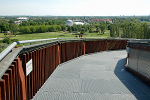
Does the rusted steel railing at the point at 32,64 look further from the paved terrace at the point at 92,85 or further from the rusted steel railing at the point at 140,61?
the rusted steel railing at the point at 140,61

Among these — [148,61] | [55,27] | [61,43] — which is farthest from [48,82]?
[55,27]

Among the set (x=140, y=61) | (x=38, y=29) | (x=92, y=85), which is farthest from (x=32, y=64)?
(x=38, y=29)

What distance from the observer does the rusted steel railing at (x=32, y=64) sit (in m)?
3.59

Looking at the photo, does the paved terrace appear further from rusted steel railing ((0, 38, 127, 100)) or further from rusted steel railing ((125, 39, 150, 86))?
rusted steel railing ((0, 38, 127, 100))

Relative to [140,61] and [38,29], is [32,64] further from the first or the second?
[38,29]

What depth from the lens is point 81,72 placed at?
837 centimetres

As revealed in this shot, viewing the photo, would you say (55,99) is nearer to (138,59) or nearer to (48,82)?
(48,82)

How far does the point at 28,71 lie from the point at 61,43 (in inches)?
184

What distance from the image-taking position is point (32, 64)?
17.7ft

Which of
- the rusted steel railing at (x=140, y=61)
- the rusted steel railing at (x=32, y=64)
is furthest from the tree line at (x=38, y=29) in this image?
the rusted steel railing at (x=140, y=61)

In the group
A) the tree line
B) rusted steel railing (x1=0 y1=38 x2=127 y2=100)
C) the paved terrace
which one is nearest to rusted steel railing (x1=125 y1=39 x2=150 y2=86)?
the paved terrace

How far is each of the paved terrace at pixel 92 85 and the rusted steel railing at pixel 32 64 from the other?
0.50m

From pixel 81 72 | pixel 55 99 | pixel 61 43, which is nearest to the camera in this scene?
pixel 55 99

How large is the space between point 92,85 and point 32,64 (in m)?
2.69
